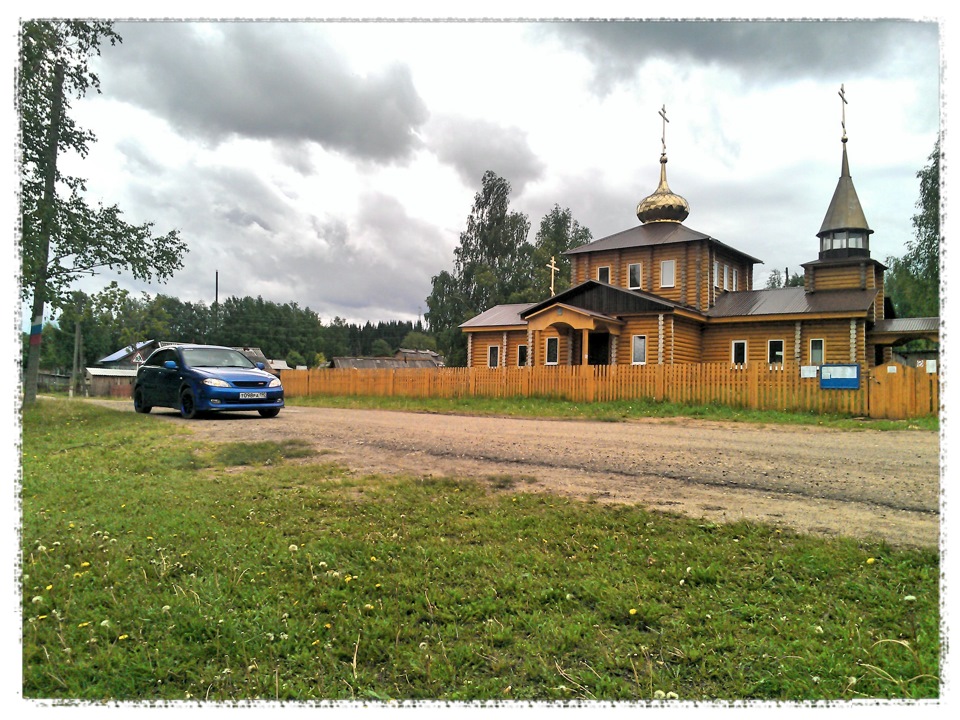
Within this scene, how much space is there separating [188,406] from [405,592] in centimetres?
161

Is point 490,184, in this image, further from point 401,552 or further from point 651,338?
point 651,338

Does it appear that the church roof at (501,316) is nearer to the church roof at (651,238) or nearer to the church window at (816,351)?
the church roof at (651,238)

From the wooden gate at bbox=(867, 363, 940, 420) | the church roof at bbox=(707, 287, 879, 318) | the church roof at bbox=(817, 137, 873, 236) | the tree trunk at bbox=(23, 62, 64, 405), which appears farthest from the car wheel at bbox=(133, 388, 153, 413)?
the wooden gate at bbox=(867, 363, 940, 420)

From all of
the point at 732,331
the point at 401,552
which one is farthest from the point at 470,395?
the point at 401,552

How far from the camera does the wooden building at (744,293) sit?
2796 mm

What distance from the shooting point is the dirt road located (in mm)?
2990

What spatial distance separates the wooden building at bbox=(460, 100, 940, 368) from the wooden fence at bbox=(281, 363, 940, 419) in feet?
0.89

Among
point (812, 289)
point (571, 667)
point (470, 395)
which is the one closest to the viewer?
point (571, 667)

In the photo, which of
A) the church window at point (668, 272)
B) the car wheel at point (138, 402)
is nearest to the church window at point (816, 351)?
the church window at point (668, 272)

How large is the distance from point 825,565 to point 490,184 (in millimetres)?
2459

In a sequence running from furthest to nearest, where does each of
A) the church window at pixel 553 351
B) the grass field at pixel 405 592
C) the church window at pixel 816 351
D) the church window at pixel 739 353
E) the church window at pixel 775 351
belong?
1. the church window at pixel 553 351
2. the church window at pixel 739 353
3. the church window at pixel 775 351
4. the church window at pixel 816 351
5. the grass field at pixel 405 592

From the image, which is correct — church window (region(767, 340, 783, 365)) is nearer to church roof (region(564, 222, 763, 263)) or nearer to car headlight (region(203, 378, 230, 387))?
church roof (region(564, 222, 763, 263))

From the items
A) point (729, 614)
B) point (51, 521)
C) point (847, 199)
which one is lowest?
point (729, 614)

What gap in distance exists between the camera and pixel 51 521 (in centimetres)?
274
